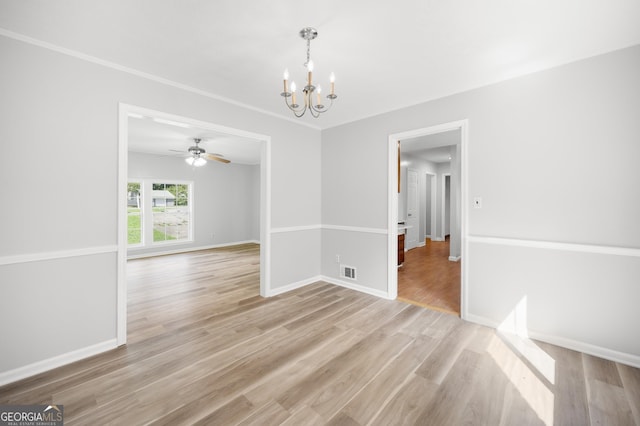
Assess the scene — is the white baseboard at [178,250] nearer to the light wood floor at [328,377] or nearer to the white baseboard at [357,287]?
the light wood floor at [328,377]

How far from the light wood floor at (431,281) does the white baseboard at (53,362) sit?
11.0 feet

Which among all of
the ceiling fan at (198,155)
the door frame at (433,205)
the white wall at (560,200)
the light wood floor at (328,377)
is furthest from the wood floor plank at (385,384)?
the door frame at (433,205)

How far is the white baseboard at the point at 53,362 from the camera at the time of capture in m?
2.05

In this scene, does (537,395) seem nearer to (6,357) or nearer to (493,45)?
(493,45)

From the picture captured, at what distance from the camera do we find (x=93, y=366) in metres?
2.24

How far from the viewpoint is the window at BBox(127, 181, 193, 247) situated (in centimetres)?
691

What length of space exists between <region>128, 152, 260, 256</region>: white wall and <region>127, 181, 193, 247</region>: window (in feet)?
0.56

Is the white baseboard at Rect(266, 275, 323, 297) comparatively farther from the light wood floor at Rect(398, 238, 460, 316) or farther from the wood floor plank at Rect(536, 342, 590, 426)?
the wood floor plank at Rect(536, 342, 590, 426)

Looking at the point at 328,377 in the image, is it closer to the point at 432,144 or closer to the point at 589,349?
the point at 589,349

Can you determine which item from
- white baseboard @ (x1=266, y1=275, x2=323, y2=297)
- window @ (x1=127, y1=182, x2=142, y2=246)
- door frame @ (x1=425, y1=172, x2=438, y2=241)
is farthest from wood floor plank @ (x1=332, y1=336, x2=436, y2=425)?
door frame @ (x1=425, y1=172, x2=438, y2=241)

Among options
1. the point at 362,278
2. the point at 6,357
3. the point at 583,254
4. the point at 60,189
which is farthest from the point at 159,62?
the point at 583,254

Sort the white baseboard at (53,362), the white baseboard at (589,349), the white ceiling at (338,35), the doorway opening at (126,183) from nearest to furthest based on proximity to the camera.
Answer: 1. the white ceiling at (338,35)
2. the white baseboard at (53,362)
3. the white baseboard at (589,349)
4. the doorway opening at (126,183)

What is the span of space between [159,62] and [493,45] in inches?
114

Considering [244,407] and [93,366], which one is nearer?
[244,407]
